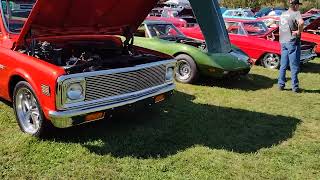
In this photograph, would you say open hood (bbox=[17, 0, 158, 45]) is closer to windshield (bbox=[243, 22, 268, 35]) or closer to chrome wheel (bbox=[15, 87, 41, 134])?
chrome wheel (bbox=[15, 87, 41, 134])

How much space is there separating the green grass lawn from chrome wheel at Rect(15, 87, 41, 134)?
138 mm

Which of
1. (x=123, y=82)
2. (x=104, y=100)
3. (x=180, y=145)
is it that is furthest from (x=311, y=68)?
(x=104, y=100)

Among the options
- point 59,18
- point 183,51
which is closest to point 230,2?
point 183,51

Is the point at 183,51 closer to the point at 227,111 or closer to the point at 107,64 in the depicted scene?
the point at 227,111

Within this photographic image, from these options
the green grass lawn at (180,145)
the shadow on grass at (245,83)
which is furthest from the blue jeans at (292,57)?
the green grass lawn at (180,145)

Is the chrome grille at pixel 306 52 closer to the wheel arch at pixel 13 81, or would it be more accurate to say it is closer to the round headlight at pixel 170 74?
the round headlight at pixel 170 74

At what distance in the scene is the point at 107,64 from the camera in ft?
15.7

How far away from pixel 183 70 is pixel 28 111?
422 centimetres

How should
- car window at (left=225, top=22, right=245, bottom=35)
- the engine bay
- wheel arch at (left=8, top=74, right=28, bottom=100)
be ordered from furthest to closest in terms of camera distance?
1. car window at (left=225, top=22, right=245, bottom=35)
2. wheel arch at (left=8, top=74, right=28, bottom=100)
3. the engine bay

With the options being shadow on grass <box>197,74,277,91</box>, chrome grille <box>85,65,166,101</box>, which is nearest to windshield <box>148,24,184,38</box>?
shadow on grass <box>197,74,277,91</box>

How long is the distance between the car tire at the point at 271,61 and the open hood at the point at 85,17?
5.62 m

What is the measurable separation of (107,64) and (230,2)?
40.9 meters

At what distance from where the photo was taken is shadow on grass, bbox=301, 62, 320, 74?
1062cm

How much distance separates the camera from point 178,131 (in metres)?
5.15
